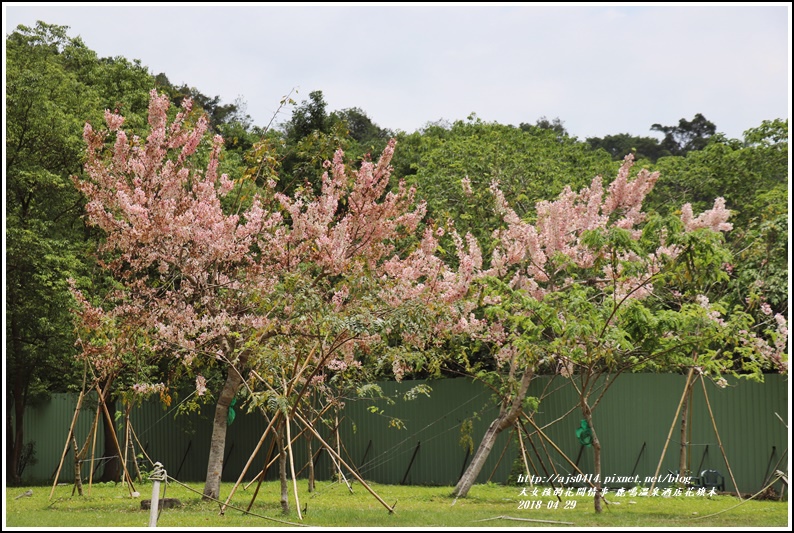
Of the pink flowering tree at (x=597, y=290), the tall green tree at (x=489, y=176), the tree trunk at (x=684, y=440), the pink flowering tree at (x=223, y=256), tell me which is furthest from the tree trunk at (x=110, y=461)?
the tree trunk at (x=684, y=440)

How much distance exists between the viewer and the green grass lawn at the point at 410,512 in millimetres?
8398

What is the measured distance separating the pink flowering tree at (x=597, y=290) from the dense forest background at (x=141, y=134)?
156cm

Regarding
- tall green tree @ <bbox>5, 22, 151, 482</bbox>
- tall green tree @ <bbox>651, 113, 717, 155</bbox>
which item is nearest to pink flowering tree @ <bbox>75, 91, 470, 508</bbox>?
tall green tree @ <bbox>5, 22, 151, 482</bbox>

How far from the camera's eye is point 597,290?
41.9 ft

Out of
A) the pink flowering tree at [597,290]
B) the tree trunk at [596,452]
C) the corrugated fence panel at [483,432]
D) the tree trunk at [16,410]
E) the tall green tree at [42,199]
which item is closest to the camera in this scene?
the pink flowering tree at [597,290]

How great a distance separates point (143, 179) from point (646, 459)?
8059 millimetres

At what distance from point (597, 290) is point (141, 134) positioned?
776 cm

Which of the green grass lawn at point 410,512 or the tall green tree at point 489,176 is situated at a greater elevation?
the tall green tree at point 489,176

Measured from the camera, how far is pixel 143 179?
33.7ft

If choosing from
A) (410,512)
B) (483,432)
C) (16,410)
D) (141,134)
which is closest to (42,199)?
(141,134)

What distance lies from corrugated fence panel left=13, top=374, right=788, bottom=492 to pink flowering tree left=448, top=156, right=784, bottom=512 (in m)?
1.24

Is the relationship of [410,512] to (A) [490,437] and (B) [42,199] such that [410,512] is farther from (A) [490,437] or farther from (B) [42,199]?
(B) [42,199]

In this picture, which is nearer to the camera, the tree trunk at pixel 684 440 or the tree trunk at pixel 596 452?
the tree trunk at pixel 596 452

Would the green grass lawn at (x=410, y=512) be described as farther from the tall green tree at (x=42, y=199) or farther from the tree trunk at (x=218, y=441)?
the tall green tree at (x=42, y=199)
